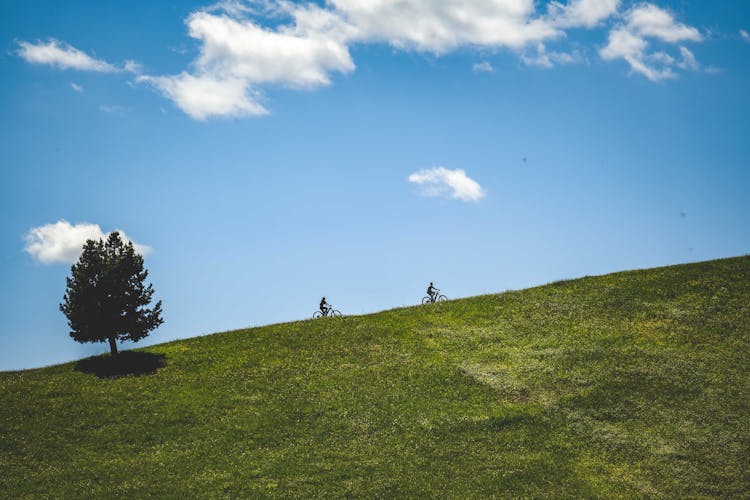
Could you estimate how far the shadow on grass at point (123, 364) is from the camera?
44.7m

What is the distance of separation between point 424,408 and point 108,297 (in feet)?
81.2

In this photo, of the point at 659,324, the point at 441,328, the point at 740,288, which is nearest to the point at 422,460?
the point at 441,328

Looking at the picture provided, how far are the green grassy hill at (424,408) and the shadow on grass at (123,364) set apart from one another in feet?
0.71

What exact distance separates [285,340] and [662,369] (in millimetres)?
27499

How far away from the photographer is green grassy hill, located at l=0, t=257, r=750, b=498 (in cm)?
3023

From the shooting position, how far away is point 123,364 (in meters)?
46.2

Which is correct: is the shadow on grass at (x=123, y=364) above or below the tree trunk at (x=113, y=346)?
below

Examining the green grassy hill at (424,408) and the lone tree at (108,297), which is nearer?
the green grassy hill at (424,408)

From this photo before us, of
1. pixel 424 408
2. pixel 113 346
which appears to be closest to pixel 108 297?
pixel 113 346

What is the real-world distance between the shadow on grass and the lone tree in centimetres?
112

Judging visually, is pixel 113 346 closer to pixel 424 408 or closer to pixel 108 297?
pixel 108 297

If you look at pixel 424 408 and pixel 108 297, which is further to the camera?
pixel 108 297

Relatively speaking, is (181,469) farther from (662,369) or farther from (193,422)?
(662,369)

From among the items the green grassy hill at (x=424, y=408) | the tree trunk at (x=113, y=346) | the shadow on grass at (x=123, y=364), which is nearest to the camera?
the green grassy hill at (x=424, y=408)
